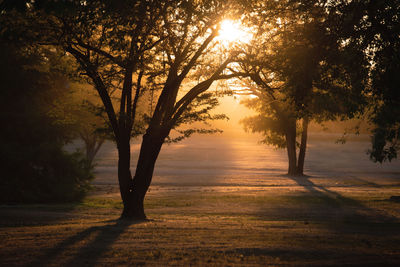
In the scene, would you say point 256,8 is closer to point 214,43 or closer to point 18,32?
point 214,43

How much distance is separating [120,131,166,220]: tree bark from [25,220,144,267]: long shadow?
13.1 feet

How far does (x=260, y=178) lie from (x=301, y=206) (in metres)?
16.7

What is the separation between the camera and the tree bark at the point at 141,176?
50.3 feet

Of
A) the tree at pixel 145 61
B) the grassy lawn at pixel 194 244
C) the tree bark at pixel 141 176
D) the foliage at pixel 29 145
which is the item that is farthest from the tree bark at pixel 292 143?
the tree bark at pixel 141 176

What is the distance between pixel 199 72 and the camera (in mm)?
16266

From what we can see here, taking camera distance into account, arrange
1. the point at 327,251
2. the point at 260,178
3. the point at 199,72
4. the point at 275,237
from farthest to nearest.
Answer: the point at 260,178 → the point at 199,72 → the point at 275,237 → the point at 327,251

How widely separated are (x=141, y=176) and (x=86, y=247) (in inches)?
252

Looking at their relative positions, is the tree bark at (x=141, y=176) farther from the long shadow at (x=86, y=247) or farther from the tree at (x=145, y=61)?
the long shadow at (x=86, y=247)

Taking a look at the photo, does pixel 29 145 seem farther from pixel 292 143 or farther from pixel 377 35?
pixel 292 143

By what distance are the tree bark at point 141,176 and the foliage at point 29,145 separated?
9.66m

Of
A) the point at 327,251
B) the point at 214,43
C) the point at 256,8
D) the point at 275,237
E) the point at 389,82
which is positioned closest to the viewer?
the point at 327,251

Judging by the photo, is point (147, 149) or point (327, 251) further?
point (147, 149)

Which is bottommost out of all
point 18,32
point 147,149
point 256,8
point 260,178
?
point 260,178

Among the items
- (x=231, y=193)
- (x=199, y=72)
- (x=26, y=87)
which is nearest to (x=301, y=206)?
(x=231, y=193)
